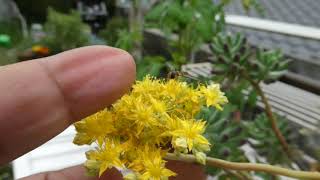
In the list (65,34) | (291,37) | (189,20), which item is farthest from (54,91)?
(65,34)

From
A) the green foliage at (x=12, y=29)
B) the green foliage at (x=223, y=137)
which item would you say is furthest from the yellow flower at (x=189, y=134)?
the green foliage at (x=12, y=29)

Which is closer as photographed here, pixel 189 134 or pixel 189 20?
pixel 189 134

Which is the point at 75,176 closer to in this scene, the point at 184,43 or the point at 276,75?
the point at 276,75

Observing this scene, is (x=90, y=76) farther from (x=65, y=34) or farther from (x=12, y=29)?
(x=12, y=29)

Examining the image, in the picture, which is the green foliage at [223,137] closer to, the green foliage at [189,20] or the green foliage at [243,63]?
the green foliage at [243,63]

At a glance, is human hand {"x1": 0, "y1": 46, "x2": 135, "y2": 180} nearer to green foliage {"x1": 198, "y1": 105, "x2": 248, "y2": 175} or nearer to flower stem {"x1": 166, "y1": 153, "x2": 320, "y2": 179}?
flower stem {"x1": 166, "y1": 153, "x2": 320, "y2": 179}


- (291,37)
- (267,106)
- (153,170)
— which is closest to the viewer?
(153,170)

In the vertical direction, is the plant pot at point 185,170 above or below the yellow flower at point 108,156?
below
